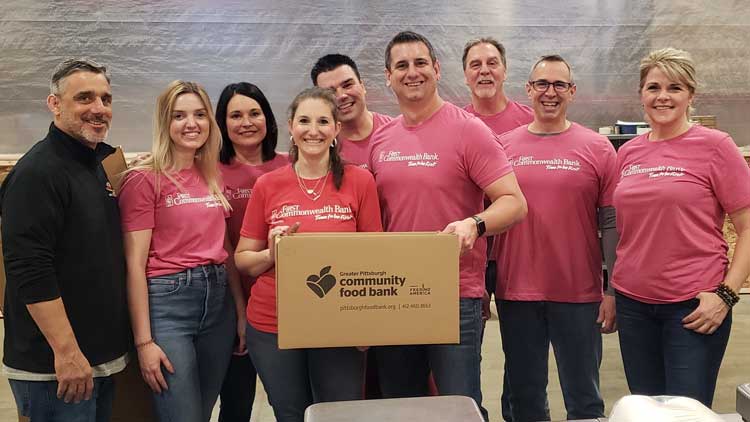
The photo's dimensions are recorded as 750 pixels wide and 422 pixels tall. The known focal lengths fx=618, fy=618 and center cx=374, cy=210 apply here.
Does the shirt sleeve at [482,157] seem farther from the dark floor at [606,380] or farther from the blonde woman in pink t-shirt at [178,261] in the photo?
the dark floor at [606,380]

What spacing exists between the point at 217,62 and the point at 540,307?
3.58 m

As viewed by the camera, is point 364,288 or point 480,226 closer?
point 364,288

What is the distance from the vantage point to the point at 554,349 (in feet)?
7.35

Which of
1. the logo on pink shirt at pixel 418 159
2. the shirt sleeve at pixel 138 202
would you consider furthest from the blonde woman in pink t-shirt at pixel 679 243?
the shirt sleeve at pixel 138 202

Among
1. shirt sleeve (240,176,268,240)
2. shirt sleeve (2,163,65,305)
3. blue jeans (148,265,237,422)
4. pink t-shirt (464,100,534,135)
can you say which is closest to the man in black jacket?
shirt sleeve (2,163,65,305)

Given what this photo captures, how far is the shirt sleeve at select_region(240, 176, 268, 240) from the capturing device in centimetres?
183

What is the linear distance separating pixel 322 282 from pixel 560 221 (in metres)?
0.99

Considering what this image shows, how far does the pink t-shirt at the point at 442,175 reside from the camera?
1802 millimetres

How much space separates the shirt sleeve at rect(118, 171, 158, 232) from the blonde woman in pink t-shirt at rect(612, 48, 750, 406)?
1.44 meters

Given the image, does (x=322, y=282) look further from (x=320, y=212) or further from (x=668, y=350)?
Answer: (x=668, y=350)

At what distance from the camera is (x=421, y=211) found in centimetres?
181

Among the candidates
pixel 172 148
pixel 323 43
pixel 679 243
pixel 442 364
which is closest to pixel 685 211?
pixel 679 243

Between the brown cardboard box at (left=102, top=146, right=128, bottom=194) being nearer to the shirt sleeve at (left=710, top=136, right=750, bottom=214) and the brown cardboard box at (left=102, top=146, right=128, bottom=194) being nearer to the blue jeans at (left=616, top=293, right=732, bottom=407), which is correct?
the blue jeans at (left=616, top=293, right=732, bottom=407)

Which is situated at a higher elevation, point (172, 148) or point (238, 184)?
point (172, 148)
